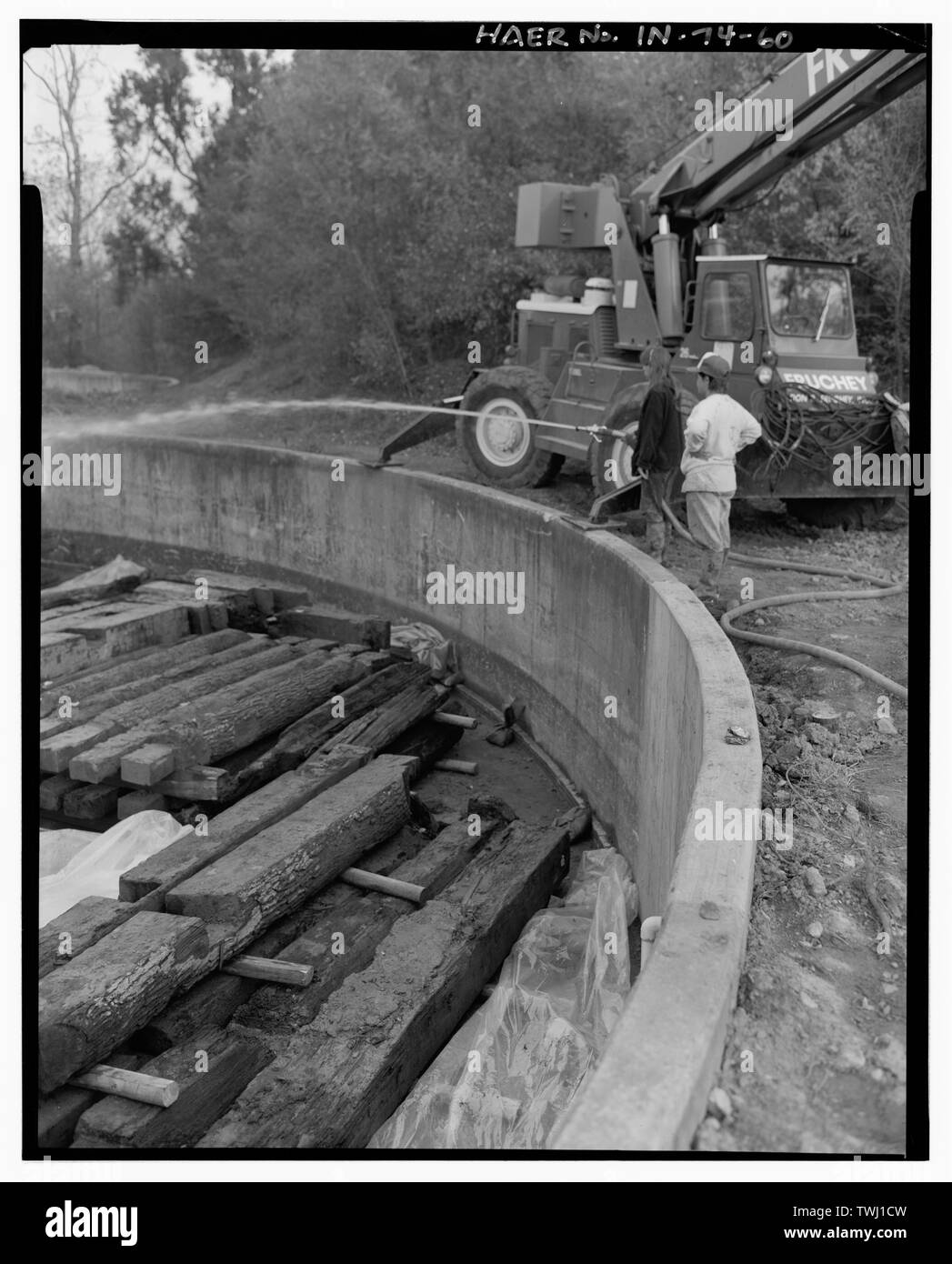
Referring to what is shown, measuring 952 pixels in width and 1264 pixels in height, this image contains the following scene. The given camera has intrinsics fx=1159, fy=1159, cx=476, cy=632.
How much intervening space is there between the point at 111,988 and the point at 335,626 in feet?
23.7

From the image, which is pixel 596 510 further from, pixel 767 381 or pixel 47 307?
pixel 47 307

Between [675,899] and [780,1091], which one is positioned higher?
[675,899]

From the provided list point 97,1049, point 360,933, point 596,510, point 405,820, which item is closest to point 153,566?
point 596,510

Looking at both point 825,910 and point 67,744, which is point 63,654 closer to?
point 67,744

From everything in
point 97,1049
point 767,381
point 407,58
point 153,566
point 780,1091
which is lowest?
point 97,1049

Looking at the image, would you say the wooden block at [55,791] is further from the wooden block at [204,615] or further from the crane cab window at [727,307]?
the crane cab window at [727,307]

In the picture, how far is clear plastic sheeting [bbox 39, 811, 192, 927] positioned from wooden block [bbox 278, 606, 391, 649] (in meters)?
4.40

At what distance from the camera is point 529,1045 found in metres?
5.46

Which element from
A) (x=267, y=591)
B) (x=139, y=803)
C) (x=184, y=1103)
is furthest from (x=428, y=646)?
(x=184, y=1103)

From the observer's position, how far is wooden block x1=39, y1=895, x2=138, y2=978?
5424mm

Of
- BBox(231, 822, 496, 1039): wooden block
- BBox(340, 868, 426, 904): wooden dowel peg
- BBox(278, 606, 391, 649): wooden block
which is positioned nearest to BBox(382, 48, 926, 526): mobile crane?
BBox(278, 606, 391, 649): wooden block

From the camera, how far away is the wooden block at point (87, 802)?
316 inches

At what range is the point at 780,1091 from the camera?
343 centimetres
